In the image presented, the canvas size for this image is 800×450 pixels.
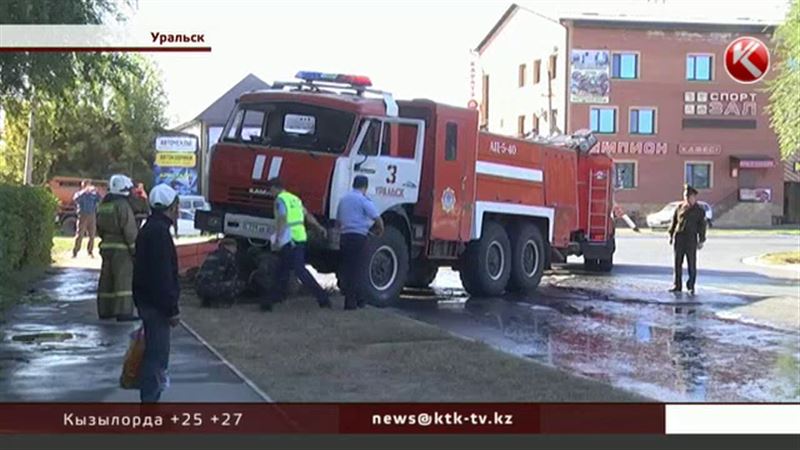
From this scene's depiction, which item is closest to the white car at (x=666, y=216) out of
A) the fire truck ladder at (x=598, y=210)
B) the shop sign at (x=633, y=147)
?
the shop sign at (x=633, y=147)

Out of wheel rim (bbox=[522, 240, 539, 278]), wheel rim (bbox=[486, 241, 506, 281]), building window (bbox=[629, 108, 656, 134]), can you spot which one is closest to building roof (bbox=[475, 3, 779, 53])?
building window (bbox=[629, 108, 656, 134])

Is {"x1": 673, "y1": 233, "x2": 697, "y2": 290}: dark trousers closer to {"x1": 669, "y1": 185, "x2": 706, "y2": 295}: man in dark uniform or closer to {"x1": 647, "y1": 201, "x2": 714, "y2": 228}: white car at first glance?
{"x1": 669, "y1": 185, "x2": 706, "y2": 295}: man in dark uniform

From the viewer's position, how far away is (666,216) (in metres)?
8.62

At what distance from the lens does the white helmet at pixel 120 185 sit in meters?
6.21

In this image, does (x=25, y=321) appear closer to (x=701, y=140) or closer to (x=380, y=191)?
(x=380, y=191)

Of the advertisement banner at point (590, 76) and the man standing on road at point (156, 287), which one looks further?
the advertisement banner at point (590, 76)

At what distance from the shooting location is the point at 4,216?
8.48 meters

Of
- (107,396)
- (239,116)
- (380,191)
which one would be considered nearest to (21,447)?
(107,396)

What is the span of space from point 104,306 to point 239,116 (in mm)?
1752

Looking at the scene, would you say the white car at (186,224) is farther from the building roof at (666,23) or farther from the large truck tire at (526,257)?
the large truck tire at (526,257)

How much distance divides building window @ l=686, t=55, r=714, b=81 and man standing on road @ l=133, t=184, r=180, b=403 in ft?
10.6

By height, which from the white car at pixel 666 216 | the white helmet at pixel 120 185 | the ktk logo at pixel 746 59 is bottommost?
the white car at pixel 666 216

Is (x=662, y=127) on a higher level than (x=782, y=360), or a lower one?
higher

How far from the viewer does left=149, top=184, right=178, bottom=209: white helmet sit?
5605 mm
